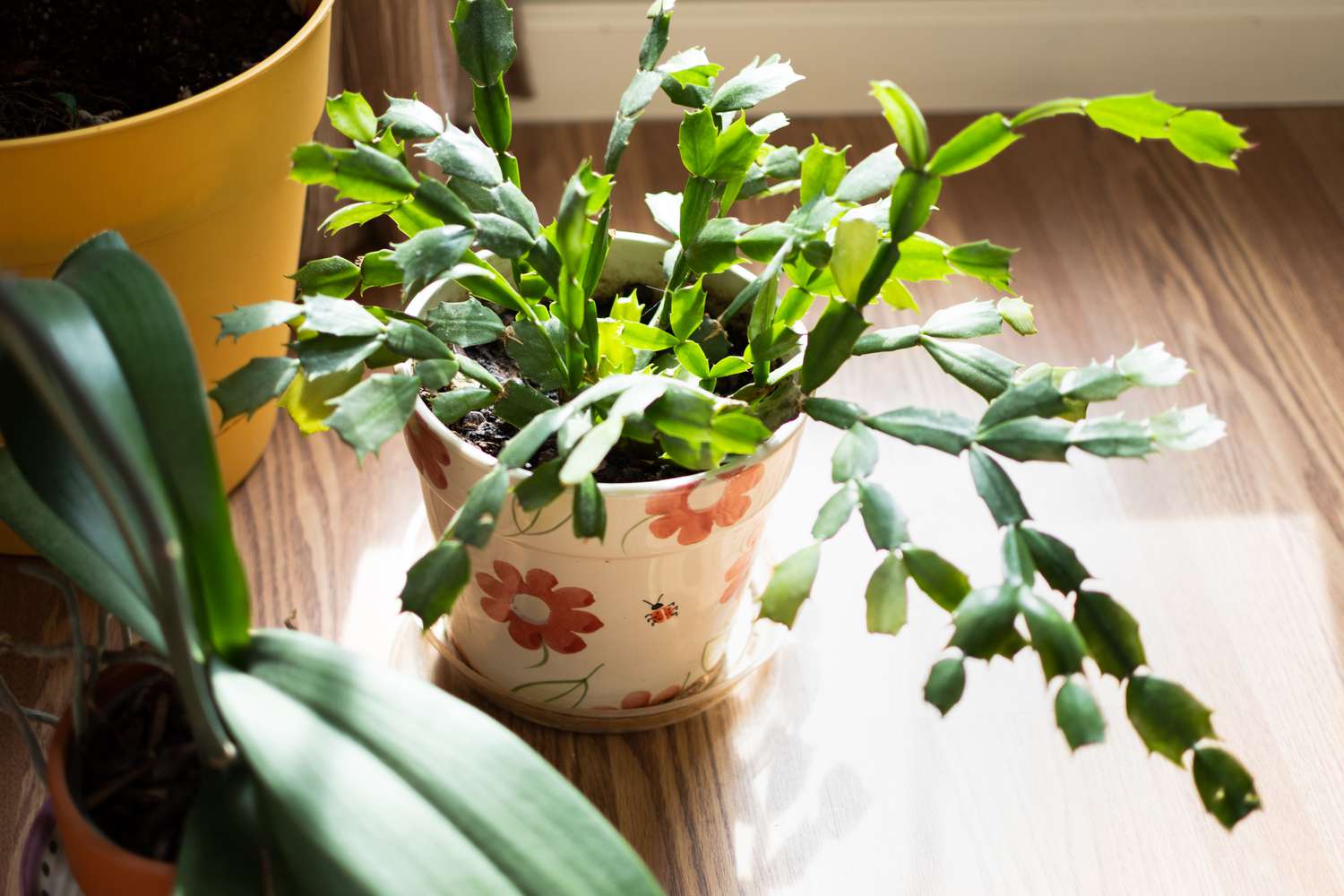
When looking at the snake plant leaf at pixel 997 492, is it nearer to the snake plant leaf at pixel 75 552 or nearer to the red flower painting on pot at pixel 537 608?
the red flower painting on pot at pixel 537 608

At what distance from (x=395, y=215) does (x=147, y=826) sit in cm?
37

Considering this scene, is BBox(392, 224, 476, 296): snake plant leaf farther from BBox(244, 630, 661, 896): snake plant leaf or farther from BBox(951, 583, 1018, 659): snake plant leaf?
BBox(951, 583, 1018, 659): snake plant leaf

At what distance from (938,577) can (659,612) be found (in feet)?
0.74

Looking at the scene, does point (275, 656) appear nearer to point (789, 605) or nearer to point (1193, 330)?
point (789, 605)

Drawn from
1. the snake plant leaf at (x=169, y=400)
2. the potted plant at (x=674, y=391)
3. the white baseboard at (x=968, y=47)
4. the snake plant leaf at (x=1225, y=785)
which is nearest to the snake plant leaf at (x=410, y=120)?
the potted plant at (x=674, y=391)

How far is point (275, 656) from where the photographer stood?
578 mm

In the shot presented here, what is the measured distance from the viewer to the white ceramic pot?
74 centimetres

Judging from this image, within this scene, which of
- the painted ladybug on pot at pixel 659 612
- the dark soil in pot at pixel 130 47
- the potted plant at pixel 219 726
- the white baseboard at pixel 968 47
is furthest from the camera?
the white baseboard at pixel 968 47

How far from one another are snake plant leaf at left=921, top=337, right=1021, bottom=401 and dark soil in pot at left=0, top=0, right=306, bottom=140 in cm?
55

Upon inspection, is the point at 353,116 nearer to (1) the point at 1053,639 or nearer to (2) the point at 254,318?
(2) the point at 254,318

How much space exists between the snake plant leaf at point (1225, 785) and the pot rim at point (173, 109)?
686 mm

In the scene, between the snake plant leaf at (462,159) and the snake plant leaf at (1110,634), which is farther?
the snake plant leaf at (462,159)

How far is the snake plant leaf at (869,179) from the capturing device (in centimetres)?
69

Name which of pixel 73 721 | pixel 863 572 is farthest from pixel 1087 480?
pixel 73 721
